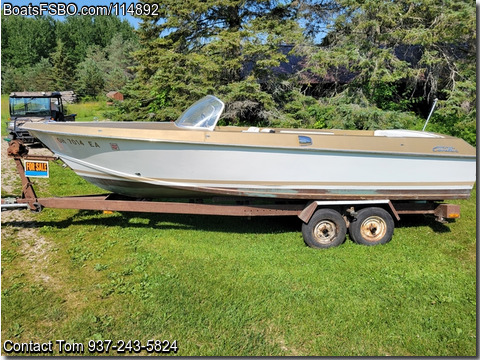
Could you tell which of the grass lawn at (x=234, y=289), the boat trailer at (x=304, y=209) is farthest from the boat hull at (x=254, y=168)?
the grass lawn at (x=234, y=289)

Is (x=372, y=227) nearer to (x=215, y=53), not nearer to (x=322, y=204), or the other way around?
(x=322, y=204)

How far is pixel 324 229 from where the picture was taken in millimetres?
5203

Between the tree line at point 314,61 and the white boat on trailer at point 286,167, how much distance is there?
5438mm

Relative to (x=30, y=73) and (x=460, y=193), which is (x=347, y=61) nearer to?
(x=460, y=193)

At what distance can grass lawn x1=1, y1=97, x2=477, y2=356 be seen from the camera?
10.9ft

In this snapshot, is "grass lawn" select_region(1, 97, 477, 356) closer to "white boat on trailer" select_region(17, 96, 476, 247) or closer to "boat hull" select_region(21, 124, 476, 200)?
"white boat on trailer" select_region(17, 96, 476, 247)

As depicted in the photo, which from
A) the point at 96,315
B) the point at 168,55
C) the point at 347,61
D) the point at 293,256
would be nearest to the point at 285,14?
the point at 347,61

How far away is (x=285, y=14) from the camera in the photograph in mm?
11711

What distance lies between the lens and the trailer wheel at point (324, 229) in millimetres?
5094

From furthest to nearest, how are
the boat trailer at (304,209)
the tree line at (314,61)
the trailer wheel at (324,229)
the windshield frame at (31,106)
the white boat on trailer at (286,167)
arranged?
1. the windshield frame at (31,106)
2. the tree line at (314,61)
3. the trailer wheel at (324,229)
4. the boat trailer at (304,209)
5. the white boat on trailer at (286,167)

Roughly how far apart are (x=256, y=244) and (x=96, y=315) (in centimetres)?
239

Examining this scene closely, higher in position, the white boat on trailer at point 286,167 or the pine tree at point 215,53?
the pine tree at point 215,53

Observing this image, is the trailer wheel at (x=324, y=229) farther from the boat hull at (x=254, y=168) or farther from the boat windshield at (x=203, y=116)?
the boat windshield at (x=203, y=116)

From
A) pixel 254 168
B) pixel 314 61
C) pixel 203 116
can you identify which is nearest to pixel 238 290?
pixel 254 168
